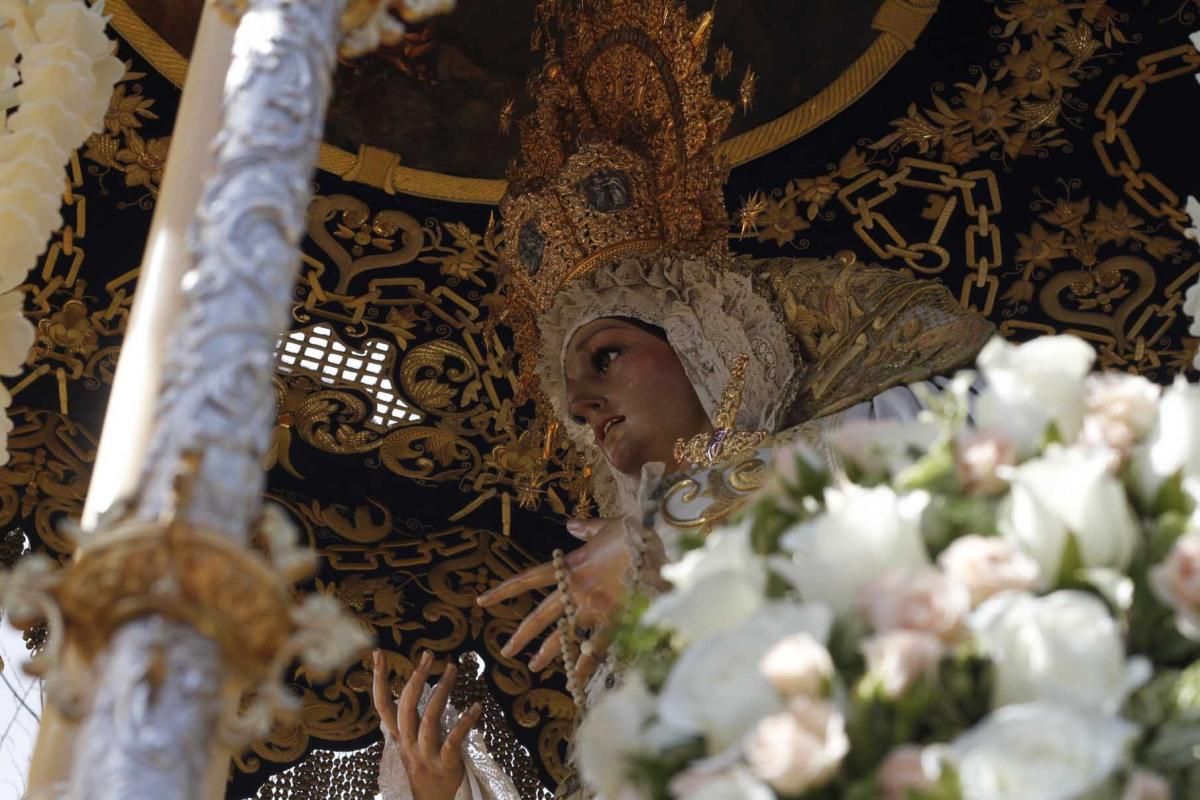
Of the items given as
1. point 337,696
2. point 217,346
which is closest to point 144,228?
point 337,696

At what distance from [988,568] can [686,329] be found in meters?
3.07

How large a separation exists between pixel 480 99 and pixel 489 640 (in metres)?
1.71

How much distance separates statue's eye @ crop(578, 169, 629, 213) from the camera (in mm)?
5207

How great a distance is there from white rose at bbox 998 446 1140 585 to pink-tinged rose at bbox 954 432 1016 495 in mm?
99

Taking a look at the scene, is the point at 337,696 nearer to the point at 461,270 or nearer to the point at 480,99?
the point at 461,270

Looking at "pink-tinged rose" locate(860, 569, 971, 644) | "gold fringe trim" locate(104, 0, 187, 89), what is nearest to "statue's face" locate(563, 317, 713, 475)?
"gold fringe trim" locate(104, 0, 187, 89)

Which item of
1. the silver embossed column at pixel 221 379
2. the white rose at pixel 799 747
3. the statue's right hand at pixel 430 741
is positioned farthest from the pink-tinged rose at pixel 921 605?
the statue's right hand at pixel 430 741

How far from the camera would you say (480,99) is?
20.2 feet

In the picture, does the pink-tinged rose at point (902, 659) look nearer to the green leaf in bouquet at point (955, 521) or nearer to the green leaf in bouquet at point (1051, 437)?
the green leaf in bouquet at point (955, 521)

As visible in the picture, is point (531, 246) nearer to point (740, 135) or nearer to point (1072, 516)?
point (740, 135)

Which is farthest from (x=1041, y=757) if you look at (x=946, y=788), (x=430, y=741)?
(x=430, y=741)

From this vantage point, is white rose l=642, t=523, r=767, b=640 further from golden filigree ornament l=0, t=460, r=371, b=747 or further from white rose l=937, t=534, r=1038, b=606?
golden filigree ornament l=0, t=460, r=371, b=747

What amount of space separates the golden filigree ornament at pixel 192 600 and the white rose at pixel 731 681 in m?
0.35

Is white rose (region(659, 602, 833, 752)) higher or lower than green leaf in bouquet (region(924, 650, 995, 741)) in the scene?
higher
